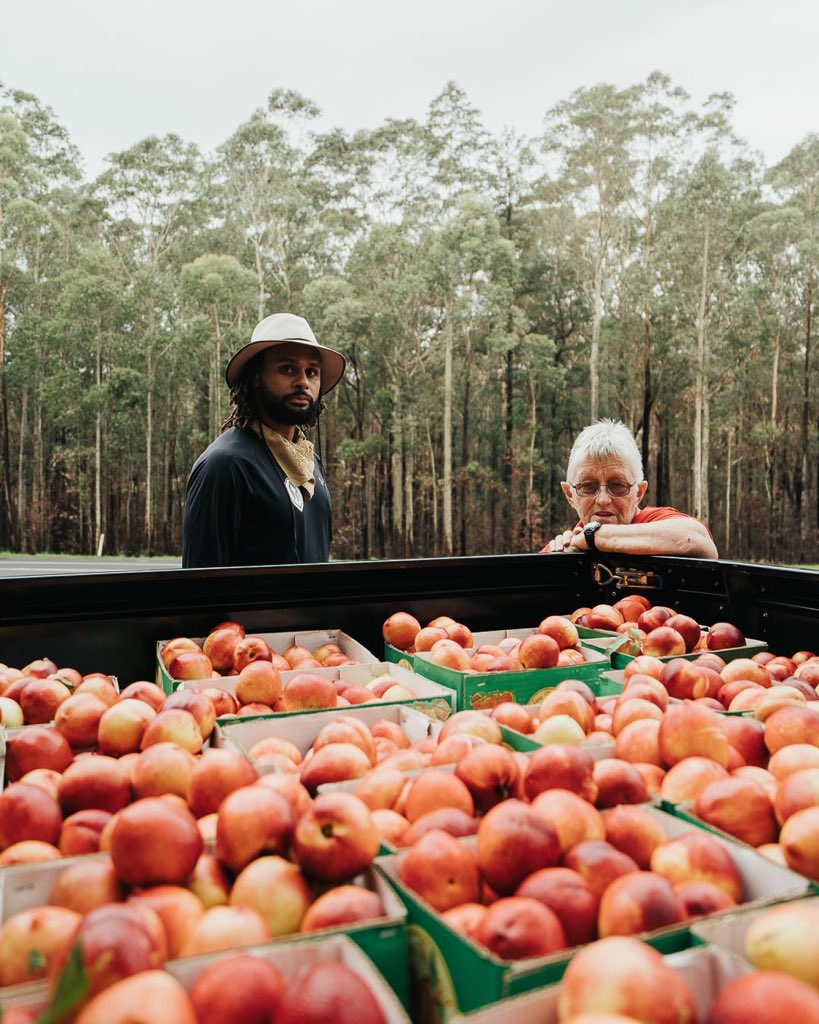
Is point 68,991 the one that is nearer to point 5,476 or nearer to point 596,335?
point 5,476

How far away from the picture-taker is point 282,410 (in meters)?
3.27

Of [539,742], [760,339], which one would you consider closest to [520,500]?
[760,339]

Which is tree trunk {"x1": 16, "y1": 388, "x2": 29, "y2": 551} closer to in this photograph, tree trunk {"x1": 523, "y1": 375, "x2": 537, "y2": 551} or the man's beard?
tree trunk {"x1": 523, "y1": 375, "x2": 537, "y2": 551}

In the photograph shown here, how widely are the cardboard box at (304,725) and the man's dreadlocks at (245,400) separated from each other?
6.21 ft

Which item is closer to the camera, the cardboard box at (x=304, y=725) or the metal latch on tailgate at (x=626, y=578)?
the cardboard box at (x=304, y=725)

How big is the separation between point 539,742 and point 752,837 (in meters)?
0.36

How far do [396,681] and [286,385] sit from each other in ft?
5.96

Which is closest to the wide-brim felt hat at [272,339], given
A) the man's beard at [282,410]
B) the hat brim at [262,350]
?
the hat brim at [262,350]

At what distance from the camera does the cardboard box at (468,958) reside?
27.6 inches

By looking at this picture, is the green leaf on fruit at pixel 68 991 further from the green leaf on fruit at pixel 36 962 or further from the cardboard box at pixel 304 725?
the cardboard box at pixel 304 725

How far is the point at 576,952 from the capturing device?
0.73 metres

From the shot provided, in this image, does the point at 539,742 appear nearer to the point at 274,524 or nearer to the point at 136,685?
the point at 136,685

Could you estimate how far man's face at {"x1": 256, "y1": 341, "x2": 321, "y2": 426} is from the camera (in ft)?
10.7

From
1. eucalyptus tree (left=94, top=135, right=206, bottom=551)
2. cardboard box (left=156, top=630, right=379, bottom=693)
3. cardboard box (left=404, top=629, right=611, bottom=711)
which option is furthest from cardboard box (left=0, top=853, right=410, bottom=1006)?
eucalyptus tree (left=94, top=135, right=206, bottom=551)
